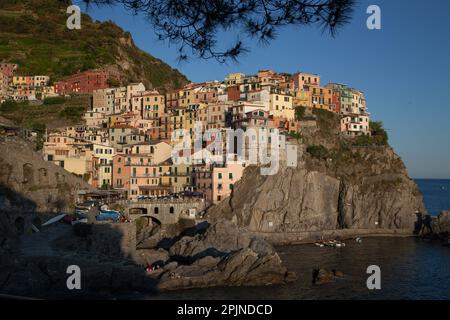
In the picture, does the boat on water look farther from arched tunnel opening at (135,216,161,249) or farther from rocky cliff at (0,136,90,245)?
rocky cliff at (0,136,90,245)

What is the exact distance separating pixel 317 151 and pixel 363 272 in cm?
2449

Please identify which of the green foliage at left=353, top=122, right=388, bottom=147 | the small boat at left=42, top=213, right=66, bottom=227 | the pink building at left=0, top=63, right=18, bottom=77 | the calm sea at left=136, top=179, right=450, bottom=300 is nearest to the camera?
the calm sea at left=136, top=179, right=450, bottom=300

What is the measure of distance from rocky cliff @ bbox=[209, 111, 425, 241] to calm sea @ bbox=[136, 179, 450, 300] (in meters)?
3.86

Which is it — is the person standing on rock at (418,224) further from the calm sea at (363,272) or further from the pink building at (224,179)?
the pink building at (224,179)

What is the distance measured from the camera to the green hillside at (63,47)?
84.9 m

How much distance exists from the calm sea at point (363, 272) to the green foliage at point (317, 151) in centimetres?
1114

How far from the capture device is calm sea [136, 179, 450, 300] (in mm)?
29141

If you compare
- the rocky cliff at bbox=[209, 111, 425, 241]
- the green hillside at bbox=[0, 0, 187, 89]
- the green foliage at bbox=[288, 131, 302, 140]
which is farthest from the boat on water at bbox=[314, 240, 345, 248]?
the green hillside at bbox=[0, 0, 187, 89]

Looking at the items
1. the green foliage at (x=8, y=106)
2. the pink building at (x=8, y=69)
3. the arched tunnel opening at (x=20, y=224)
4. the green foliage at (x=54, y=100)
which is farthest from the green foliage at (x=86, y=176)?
the pink building at (x=8, y=69)

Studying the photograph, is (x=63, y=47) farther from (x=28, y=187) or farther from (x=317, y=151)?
(x=28, y=187)

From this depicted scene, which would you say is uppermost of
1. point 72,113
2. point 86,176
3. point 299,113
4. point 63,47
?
point 63,47

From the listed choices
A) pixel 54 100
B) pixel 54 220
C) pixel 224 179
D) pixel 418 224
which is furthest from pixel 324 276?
pixel 54 100

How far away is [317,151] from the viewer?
58969 millimetres

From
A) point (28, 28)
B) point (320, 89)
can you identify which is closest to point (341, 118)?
point (320, 89)
